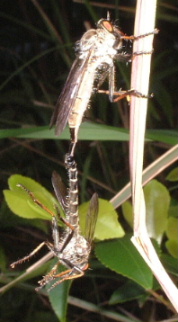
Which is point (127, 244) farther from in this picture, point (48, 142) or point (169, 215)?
point (48, 142)

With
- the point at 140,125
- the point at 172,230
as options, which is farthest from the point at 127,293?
the point at 140,125

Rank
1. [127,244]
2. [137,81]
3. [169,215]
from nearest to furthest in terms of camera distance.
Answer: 1. [137,81]
2. [127,244]
3. [169,215]

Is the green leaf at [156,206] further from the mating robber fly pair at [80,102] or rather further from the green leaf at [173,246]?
the mating robber fly pair at [80,102]

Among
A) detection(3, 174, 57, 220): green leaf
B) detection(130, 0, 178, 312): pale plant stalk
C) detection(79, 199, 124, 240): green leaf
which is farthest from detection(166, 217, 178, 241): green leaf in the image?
detection(130, 0, 178, 312): pale plant stalk

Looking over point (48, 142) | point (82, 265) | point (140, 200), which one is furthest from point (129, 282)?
point (48, 142)

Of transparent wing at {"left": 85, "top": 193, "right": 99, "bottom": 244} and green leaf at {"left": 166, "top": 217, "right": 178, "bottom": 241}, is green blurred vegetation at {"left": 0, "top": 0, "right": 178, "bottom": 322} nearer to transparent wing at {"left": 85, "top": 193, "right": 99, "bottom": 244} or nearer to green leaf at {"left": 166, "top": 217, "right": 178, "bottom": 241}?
green leaf at {"left": 166, "top": 217, "right": 178, "bottom": 241}

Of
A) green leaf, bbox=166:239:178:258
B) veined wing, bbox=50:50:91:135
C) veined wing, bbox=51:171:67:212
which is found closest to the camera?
veined wing, bbox=50:50:91:135
